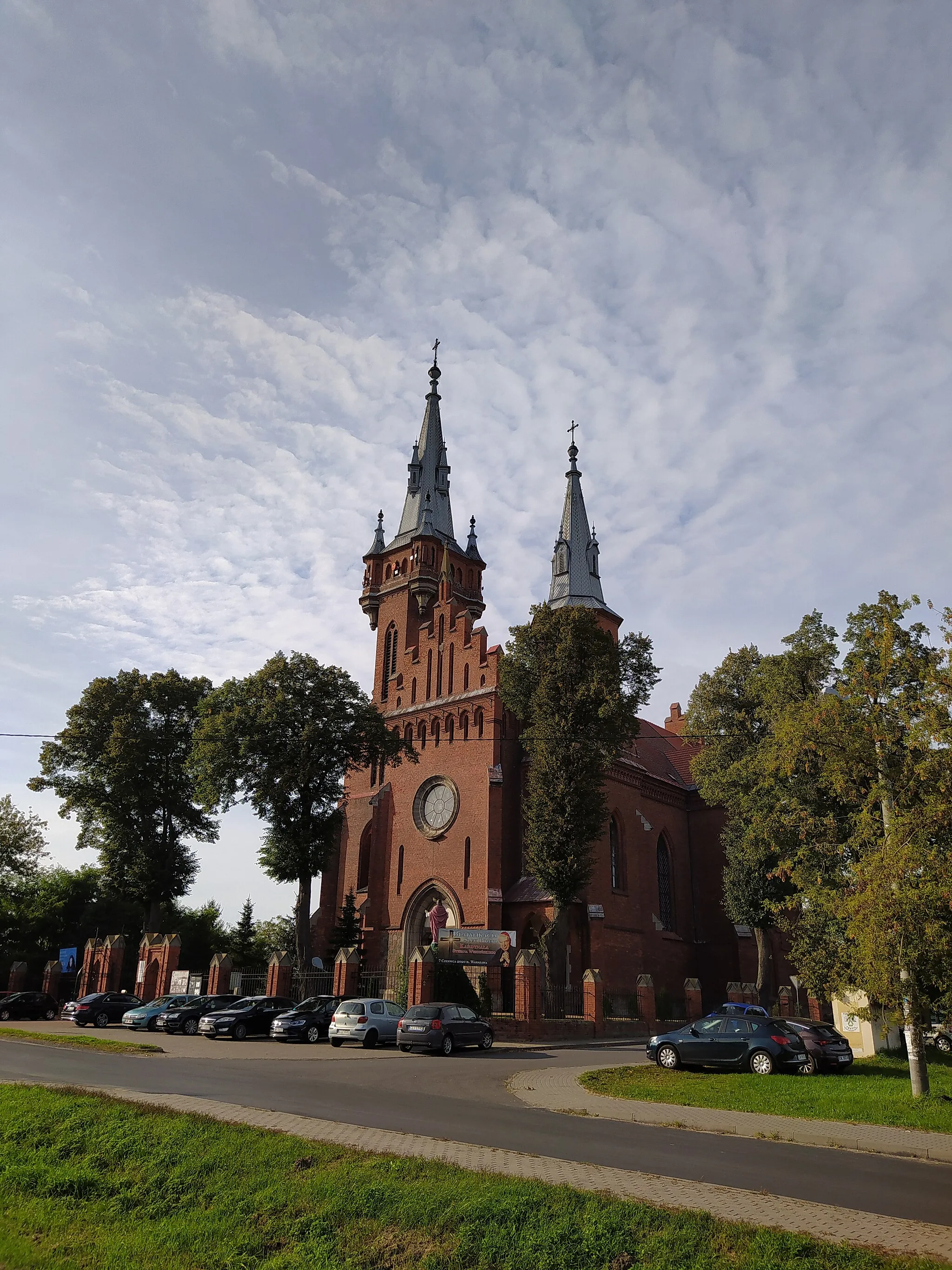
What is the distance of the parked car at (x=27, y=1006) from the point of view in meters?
34.9

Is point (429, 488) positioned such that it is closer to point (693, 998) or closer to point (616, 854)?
point (616, 854)

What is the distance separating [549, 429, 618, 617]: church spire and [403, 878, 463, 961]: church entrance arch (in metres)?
16.5

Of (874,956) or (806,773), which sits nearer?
(874,956)

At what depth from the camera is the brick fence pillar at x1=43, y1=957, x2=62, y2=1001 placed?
4144 cm

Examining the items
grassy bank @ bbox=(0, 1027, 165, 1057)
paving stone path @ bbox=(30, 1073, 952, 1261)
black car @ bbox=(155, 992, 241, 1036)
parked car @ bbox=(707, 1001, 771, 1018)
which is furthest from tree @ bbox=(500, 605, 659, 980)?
paving stone path @ bbox=(30, 1073, 952, 1261)

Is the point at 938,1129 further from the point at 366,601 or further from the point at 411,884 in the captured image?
the point at 366,601

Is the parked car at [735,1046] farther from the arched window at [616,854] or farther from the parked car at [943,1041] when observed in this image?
the arched window at [616,854]

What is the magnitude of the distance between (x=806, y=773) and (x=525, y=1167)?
21.1 metres

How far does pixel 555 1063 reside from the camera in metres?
21.7

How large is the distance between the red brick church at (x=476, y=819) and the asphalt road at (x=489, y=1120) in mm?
18407

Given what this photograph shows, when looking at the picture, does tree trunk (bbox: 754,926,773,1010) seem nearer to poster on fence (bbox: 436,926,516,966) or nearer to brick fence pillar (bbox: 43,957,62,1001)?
poster on fence (bbox: 436,926,516,966)

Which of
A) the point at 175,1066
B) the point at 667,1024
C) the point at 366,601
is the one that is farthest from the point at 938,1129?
the point at 366,601

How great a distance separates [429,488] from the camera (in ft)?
173

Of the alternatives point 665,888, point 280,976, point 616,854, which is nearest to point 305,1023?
point 280,976
